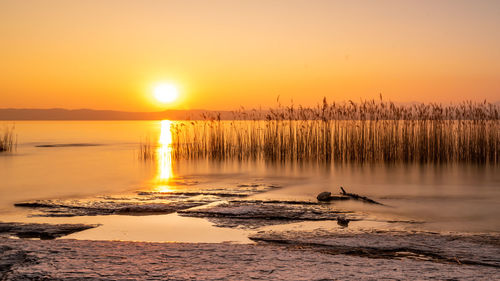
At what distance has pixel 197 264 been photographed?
352 cm

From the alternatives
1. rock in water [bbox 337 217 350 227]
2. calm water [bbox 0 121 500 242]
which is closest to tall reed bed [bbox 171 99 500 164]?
calm water [bbox 0 121 500 242]

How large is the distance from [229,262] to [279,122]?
1040 cm

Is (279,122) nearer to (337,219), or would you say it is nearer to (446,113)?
(446,113)

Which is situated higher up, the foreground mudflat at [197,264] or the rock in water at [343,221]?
the foreground mudflat at [197,264]

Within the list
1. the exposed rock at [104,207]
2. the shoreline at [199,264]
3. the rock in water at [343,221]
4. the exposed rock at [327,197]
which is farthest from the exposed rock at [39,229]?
the exposed rock at [327,197]

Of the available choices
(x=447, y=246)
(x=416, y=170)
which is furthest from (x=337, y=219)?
(x=416, y=170)

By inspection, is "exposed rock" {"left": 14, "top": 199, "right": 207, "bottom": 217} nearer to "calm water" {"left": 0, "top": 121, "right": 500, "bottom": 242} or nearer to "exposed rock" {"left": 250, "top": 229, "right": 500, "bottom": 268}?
"calm water" {"left": 0, "top": 121, "right": 500, "bottom": 242}

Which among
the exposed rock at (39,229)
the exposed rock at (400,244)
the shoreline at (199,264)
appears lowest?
the exposed rock at (400,244)

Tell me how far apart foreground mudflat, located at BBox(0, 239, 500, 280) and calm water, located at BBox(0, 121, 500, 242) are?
815 millimetres

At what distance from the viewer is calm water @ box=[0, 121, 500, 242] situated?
546cm

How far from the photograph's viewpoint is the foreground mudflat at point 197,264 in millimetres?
3236

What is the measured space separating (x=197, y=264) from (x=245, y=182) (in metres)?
6.54

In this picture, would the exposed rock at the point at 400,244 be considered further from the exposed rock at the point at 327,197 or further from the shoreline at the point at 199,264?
the exposed rock at the point at 327,197

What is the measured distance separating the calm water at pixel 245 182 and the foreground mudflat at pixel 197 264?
815mm
